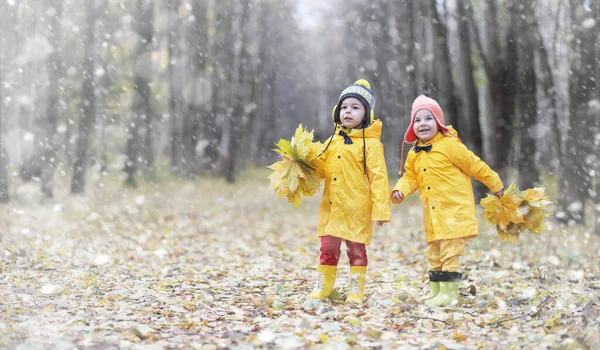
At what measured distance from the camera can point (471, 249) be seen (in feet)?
31.6

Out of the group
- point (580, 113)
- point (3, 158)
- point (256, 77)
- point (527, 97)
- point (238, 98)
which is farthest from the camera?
point (256, 77)

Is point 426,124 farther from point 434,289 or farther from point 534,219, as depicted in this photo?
point 434,289

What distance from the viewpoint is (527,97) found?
635 inches

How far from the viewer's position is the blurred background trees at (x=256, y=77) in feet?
47.6

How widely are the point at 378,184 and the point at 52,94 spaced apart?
15.5 m

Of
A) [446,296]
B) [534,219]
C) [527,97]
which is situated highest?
[527,97]

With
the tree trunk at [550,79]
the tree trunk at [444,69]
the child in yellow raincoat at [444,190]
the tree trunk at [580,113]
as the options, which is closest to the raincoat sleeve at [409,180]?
the child in yellow raincoat at [444,190]

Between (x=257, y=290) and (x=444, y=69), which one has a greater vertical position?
(x=444, y=69)

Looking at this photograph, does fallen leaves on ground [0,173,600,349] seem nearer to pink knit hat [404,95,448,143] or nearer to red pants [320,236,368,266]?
red pants [320,236,368,266]

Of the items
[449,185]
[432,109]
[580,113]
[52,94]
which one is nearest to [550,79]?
[580,113]

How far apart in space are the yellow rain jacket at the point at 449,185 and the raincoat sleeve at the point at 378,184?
233 millimetres

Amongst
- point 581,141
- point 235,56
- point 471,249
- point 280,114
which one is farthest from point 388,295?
point 280,114

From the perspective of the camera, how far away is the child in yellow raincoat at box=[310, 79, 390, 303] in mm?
5617

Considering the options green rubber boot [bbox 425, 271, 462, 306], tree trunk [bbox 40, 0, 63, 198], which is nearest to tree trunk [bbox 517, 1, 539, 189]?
green rubber boot [bbox 425, 271, 462, 306]
